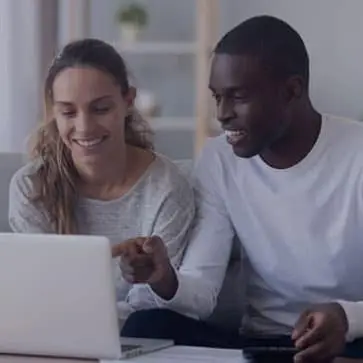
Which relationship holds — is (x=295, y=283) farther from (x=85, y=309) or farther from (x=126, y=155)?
(x=85, y=309)

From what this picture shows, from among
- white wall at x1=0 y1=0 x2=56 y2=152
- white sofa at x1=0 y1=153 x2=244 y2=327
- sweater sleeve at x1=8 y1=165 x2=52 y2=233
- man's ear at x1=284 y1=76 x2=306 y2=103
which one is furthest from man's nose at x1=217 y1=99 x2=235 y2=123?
white wall at x1=0 y1=0 x2=56 y2=152

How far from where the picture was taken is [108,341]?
1.19 metres

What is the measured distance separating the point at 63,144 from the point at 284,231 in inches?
17.8

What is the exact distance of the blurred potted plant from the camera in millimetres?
3457

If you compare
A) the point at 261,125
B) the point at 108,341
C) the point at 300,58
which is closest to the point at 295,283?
the point at 261,125

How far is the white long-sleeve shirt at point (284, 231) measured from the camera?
1.56 meters

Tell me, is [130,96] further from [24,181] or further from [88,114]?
[24,181]

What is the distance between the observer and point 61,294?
46.6 inches

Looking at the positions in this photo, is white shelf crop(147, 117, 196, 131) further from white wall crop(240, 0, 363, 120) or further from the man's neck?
the man's neck

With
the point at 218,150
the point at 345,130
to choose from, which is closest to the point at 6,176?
the point at 218,150

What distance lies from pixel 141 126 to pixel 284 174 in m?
0.36

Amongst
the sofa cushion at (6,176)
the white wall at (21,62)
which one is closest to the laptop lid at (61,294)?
the sofa cushion at (6,176)

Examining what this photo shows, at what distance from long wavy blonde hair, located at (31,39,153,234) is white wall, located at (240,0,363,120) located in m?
1.78

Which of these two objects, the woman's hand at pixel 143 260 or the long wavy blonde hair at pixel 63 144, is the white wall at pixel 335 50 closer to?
the long wavy blonde hair at pixel 63 144
